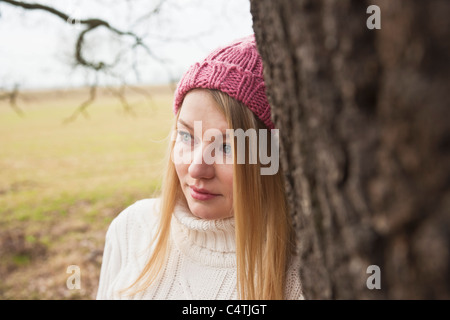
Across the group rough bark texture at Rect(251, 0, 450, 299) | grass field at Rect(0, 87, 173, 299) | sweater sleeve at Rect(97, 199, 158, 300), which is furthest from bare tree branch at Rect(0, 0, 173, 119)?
rough bark texture at Rect(251, 0, 450, 299)

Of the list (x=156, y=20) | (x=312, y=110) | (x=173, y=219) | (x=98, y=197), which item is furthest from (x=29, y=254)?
(x=312, y=110)

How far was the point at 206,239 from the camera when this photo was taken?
1.96 m

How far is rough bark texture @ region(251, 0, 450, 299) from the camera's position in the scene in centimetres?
64

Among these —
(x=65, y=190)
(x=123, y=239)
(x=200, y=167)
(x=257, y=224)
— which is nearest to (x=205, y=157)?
(x=200, y=167)

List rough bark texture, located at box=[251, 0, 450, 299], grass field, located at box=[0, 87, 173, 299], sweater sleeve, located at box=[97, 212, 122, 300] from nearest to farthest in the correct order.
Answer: rough bark texture, located at box=[251, 0, 450, 299] < sweater sleeve, located at box=[97, 212, 122, 300] < grass field, located at box=[0, 87, 173, 299]

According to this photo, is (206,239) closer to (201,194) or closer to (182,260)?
(182,260)

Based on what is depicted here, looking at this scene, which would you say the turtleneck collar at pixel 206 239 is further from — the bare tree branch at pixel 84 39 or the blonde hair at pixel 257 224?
the bare tree branch at pixel 84 39

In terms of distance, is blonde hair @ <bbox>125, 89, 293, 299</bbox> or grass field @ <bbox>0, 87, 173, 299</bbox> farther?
grass field @ <bbox>0, 87, 173, 299</bbox>

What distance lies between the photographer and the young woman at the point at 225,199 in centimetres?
169

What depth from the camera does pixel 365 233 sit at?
0.77 metres

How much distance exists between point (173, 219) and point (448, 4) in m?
1.76

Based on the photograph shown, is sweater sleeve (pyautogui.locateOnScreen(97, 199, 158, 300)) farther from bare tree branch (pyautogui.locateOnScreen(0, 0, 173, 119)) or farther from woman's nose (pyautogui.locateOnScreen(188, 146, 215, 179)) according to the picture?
bare tree branch (pyautogui.locateOnScreen(0, 0, 173, 119))

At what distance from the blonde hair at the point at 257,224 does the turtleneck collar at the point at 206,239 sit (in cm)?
15

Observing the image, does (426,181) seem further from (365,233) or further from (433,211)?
(365,233)
